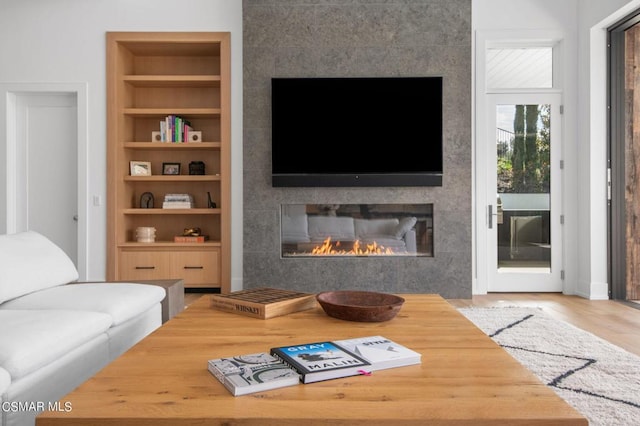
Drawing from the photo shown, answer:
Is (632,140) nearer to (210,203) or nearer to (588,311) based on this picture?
(588,311)

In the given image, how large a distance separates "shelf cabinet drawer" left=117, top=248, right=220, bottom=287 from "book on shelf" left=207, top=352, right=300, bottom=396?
3426 mm

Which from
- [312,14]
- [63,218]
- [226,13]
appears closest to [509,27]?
[312,14]

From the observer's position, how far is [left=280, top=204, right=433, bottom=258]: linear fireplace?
174 inches

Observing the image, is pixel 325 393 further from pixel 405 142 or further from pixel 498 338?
pixel 405 142

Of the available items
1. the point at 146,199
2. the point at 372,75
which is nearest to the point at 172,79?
the point at 146,199

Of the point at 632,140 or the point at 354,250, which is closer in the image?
the point at 632,140

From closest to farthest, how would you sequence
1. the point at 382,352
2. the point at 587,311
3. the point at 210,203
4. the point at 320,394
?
the point at 320,394 < the point at 382,352 < the point at 587,311 < the point at 210,203

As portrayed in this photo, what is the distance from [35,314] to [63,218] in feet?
11.0

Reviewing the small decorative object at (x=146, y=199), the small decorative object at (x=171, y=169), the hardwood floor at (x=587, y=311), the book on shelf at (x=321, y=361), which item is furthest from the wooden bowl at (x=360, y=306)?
the small decorative object at (x=146, y=199)

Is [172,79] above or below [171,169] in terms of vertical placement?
above

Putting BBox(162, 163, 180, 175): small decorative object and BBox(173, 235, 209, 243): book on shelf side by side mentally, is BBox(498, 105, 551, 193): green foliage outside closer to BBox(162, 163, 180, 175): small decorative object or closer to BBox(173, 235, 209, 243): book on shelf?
BBox(173, 235, 209, 243): book on shelf

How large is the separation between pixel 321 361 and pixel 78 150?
14.0 feet

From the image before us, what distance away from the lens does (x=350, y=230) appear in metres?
4.46

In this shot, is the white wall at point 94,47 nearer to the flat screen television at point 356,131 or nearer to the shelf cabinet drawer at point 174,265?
the shelf cabinet drawer at point 174,265
